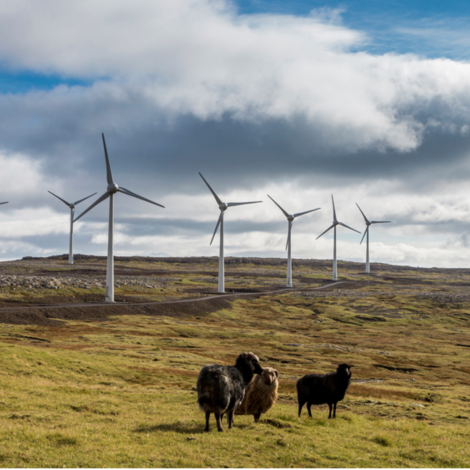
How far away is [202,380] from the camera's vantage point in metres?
17.6

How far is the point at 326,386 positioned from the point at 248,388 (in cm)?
387

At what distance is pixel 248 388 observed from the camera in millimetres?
20922

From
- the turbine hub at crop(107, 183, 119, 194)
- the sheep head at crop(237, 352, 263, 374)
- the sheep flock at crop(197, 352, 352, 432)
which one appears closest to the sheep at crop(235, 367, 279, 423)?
the sheep flock at crop(197, 352, 352, 432)

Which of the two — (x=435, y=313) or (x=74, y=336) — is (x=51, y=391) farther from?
(x=435, y=313)

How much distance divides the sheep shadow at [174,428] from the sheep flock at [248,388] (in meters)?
0.61

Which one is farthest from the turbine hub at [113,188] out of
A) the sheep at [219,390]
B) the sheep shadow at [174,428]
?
the sheep at [219,390]

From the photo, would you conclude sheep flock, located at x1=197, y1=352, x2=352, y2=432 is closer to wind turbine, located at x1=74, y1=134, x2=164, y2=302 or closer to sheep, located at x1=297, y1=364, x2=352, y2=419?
sheep, located at x1=297, y1=364, x2=352, y2=419

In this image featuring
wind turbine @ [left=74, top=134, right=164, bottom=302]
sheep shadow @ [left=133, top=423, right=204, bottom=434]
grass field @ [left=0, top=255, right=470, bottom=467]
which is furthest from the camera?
wind turbine @ [left=74, top=134, right=164, bottom=302]

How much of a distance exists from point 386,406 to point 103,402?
17.6 meters

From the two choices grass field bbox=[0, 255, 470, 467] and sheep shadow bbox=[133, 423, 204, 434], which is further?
sheep shadow bbox=[133, 423, 204, 434]

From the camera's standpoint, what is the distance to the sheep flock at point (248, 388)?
57.5 feet

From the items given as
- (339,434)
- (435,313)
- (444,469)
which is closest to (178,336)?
(339,434)

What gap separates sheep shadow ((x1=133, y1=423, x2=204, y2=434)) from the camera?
17927 mm

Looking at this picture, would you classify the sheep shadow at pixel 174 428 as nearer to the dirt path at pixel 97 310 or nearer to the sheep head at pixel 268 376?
the sheep head at pixel 268 376
